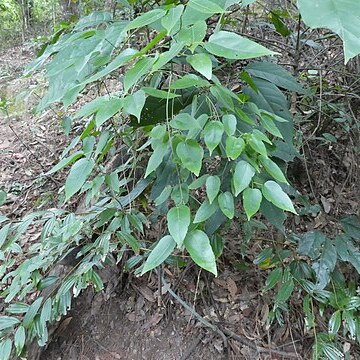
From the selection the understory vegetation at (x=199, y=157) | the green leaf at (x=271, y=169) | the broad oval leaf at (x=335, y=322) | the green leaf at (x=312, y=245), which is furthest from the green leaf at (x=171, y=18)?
the broad oval leaf at (x=335, y=322)

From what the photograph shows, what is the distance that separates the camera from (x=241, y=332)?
63.4 inches

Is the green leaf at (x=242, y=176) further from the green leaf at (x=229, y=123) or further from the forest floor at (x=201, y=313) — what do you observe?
the forest floor at (x=201, y=313)

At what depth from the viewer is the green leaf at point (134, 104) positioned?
65 centimetres

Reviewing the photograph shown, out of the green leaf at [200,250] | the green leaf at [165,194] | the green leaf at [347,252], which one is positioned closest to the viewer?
the green leaf at [200,250]

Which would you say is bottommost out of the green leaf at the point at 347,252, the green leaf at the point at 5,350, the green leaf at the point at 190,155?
the green leaf at the point at 5,350

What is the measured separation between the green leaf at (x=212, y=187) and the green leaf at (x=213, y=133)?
0.10m

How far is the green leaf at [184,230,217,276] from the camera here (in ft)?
2.26

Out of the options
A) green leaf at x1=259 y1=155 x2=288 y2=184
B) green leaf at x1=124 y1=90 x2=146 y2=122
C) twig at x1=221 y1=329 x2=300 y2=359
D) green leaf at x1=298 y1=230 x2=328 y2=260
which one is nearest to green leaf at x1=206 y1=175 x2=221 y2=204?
green leaf at x1=259 y1=155 x2=288 y2=184

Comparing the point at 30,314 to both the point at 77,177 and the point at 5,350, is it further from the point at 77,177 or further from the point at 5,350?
the point at 77,177

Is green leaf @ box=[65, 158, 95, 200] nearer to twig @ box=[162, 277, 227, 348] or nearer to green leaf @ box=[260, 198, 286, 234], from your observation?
green leaf @ box=[260, 198, 286, 234]

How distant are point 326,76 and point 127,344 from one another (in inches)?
56.5

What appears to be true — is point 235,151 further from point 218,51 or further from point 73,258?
point 73,258

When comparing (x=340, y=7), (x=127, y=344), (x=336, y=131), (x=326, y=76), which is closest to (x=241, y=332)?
(x=127, y=344)

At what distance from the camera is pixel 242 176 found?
777 mm
